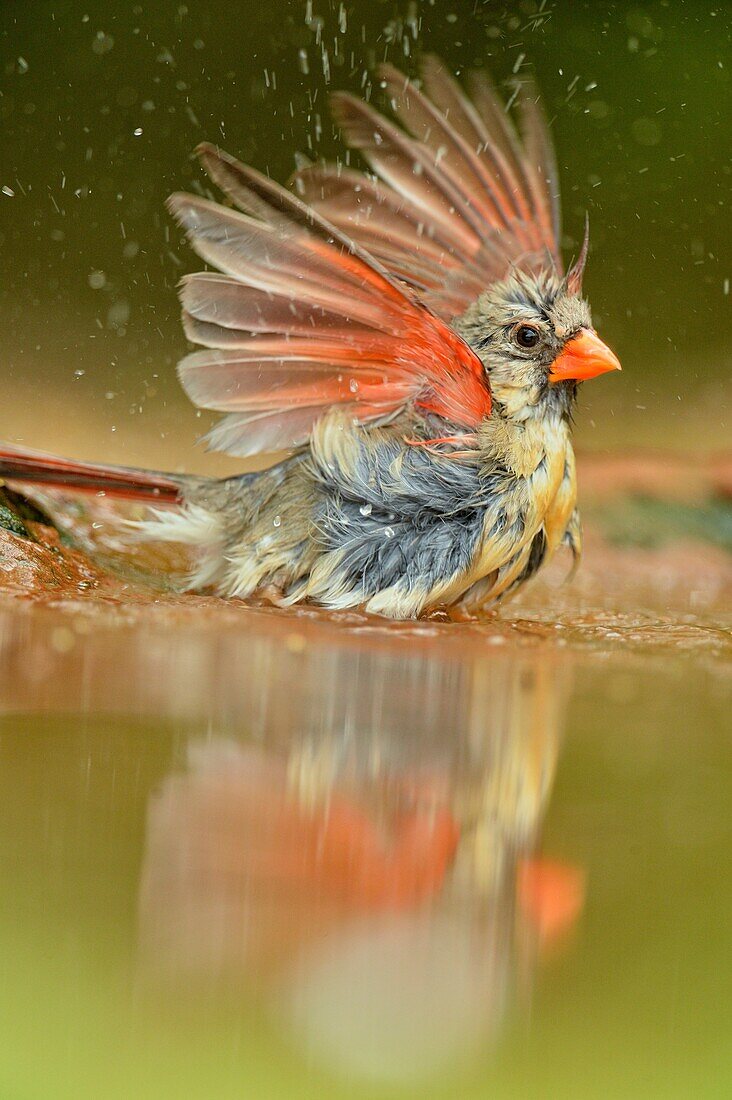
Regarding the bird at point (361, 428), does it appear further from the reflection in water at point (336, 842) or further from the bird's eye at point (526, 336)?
the reflection in water at point (336, 842)

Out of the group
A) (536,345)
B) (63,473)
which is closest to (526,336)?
(536,345)

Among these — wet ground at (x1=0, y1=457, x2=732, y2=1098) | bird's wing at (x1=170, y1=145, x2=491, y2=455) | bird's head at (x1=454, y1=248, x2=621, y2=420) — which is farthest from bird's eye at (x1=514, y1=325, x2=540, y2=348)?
wet ground at (x1=0, y1=457, x2=732, y2=1098)

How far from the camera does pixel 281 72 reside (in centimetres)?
443

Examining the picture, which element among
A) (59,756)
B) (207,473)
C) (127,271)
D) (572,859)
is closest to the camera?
(572,859)

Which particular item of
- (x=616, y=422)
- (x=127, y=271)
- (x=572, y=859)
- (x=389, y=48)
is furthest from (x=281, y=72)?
(x=572, y=859)

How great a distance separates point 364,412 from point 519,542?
47cm

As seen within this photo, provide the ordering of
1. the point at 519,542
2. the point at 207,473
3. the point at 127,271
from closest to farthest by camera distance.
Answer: the point at 519,542 → the point at 207,473 → the point at 127,271

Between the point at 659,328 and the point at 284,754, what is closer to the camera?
the point at 284,754

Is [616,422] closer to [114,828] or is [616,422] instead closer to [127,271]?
[127,271]

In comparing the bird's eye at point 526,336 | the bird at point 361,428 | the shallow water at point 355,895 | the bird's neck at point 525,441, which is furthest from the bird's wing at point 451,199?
the shallow water at point 355,895

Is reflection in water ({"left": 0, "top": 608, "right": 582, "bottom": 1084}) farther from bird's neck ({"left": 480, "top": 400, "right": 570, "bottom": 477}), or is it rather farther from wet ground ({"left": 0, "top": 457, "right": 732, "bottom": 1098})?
bird's neck ({"left": 480, "top": 400, "right": 570, "bottom": 477})

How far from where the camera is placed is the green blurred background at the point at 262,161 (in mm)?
4383

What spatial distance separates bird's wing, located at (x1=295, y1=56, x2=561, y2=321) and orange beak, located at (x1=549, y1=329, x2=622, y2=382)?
460 mm

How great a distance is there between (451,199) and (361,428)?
2.56 feet
